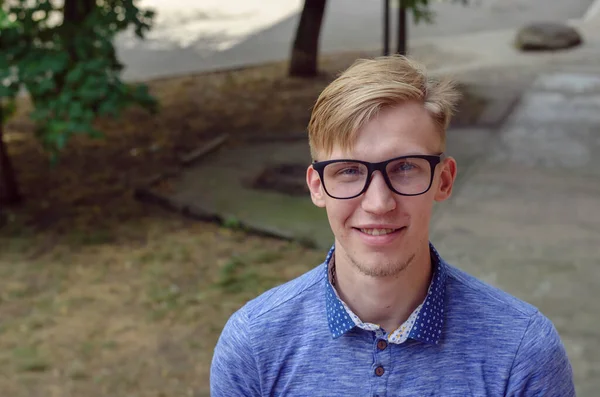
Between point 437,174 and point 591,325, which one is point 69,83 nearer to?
point 591,325

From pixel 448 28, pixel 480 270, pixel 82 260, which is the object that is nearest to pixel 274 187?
pixel 82 260

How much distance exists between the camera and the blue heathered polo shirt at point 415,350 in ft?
5.10

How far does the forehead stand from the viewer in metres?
1.52

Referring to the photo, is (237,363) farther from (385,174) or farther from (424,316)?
(385,174)

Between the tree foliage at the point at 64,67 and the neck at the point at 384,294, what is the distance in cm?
436

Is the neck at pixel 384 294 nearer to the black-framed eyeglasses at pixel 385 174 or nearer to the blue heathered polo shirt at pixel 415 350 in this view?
the blue heathered polo shirt at pixel 415 350

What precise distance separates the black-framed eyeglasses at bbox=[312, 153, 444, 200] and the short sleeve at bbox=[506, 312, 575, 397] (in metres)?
0.36

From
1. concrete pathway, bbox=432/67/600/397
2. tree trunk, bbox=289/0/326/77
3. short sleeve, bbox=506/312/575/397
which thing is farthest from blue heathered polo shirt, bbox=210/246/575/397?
tree trunk, bbox=289/0/326/77

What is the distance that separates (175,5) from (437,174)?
16544 mm

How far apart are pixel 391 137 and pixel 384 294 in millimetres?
329

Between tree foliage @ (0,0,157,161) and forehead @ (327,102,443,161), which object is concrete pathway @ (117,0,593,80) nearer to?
tree foliage @ (0,0,157,161)

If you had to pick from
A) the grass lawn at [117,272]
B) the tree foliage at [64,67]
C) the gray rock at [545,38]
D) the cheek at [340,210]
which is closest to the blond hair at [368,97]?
the cheek at [340,210]

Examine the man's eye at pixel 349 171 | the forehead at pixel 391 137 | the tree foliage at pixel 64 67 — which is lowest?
the tree foliage at pixel 64 67

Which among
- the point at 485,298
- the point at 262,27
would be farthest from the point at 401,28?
the point at 485,298
